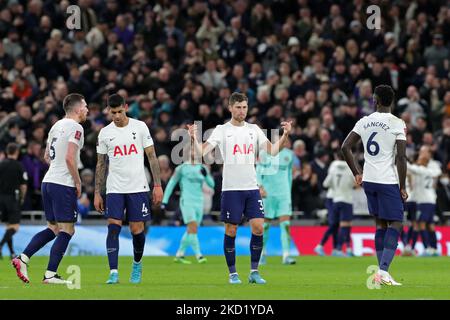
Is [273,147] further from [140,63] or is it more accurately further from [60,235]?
[140,63]

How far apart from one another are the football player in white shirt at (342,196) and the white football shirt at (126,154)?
12380 mm

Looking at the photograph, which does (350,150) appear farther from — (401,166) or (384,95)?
(384,95)

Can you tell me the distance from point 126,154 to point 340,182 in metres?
12.6

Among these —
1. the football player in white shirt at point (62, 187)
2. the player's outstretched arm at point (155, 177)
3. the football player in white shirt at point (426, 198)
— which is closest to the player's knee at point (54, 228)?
the football player in white shirt at point (62, 187)

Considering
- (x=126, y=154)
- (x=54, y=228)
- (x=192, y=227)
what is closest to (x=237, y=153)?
(x=126, y=154)

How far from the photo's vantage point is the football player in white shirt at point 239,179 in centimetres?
1719

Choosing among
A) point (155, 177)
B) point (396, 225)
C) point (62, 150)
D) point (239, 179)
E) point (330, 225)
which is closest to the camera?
point (396, 225)

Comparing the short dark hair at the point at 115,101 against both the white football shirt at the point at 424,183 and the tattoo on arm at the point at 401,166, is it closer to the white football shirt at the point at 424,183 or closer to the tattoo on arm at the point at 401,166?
the tattoo on arm at the point at 401,166

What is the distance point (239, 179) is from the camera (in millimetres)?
17281

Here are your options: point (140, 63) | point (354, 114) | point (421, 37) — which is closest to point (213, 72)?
point (140, 63)

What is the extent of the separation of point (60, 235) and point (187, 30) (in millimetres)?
18651

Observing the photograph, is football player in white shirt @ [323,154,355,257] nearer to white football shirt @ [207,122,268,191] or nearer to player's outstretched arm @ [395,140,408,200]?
white football shirt @ [207,122,268,191]

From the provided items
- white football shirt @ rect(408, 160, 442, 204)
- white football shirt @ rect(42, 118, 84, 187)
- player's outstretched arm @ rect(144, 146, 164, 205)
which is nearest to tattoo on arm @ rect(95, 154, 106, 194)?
white football shirt @ rect(42, 118, 84, 187)

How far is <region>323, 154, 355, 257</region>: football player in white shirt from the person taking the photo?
28.6 m
